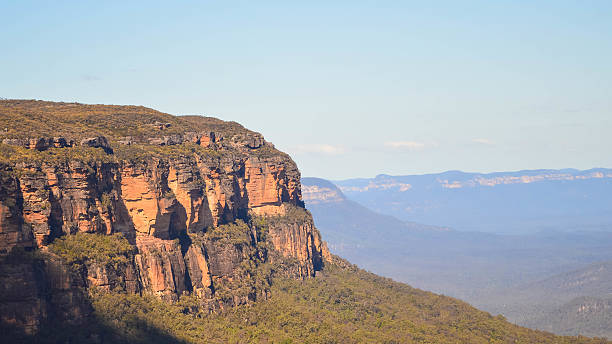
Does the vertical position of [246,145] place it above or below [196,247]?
above

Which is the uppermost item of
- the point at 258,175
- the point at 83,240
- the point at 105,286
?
the point at 258,175

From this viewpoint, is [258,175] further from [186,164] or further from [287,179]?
[186,164]

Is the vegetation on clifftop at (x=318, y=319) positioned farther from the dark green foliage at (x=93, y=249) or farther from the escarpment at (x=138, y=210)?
the dark green foliage at (x=93, y=249)

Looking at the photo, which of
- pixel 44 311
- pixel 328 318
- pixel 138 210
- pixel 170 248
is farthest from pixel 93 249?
pixel 328 318

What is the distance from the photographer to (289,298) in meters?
108

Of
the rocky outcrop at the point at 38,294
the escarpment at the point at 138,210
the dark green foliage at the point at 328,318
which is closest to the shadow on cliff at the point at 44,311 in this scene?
the rocky outcrop at the point at 38,294

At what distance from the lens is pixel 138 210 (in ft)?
285

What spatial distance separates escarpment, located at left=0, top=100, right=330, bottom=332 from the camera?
70125mm

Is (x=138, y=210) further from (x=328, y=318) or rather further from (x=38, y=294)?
(x=328, y=318)

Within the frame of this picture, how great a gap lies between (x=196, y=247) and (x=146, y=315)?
16188 mm

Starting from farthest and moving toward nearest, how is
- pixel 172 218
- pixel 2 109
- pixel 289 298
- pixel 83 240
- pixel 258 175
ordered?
pixel 258 175, pixel 289 298, pixel 172 218, pixel 2 109, pixel 83 240

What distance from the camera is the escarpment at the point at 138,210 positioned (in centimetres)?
7012

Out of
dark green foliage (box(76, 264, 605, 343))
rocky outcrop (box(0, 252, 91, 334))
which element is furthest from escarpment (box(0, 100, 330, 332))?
dark green foliage (box(76, 264, 605, 343))

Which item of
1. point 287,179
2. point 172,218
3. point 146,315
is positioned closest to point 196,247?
point 172,218
